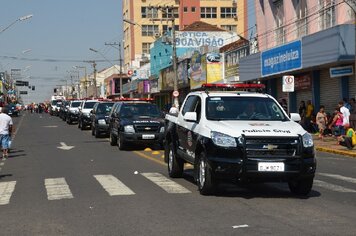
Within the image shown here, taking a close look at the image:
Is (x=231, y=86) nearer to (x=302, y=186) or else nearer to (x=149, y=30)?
(x=302, y=186)

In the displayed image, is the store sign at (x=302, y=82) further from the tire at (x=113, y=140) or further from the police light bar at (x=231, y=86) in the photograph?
the police light bar at (x=231, y=86)

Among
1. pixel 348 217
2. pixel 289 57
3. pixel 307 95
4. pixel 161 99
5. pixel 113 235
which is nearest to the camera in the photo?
pixel 113 235

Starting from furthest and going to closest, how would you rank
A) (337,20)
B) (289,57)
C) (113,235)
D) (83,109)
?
(83,109)
(289,57)
(337,20)
(113,235)

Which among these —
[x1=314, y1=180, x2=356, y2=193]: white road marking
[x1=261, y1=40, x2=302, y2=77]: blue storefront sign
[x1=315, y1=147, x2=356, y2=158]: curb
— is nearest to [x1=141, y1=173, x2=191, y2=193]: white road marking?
[x1=314, y1=180, x2=356, y2=193]: white road marking

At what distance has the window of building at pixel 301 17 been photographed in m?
31.1

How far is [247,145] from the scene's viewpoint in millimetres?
9609

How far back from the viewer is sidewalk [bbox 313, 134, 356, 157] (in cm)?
1961

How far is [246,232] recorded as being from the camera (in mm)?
7348

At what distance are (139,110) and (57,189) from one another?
36.5ft

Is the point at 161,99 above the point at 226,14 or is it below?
below

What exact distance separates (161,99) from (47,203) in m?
58.7

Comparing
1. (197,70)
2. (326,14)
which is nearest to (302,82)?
(326,14)

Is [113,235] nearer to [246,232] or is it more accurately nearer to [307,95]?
[246,232]

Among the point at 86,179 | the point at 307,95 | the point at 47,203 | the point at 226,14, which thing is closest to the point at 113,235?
the point at 47,203
